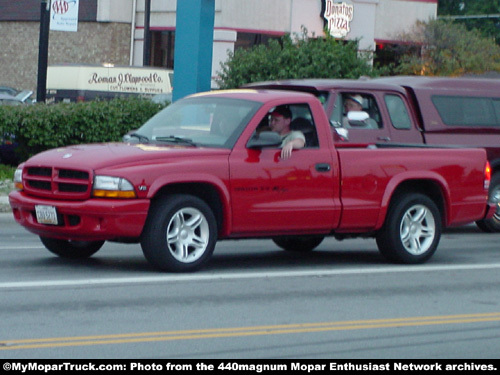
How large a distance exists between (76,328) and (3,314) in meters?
0.74

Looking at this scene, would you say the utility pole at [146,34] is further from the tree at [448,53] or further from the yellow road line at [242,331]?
the yellow road line at [242,331]

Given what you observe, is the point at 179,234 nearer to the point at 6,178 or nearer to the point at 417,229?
the point at 417,229

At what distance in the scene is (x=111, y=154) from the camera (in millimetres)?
9359

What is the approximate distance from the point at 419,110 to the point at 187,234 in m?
6.25

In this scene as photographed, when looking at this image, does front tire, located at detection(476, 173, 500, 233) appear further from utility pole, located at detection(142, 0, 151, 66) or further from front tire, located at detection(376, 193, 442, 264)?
utility pole, located at detection(142, 0, 151, 66)

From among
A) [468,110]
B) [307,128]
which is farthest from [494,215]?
[307,128]

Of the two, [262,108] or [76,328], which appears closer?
[76,328]

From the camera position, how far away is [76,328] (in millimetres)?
7156

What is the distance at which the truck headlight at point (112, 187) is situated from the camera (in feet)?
29.8

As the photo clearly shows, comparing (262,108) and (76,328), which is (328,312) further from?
(262,108)

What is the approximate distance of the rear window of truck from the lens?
1503 cm

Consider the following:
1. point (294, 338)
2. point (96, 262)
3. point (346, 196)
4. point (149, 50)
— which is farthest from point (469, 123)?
point (149, 50)

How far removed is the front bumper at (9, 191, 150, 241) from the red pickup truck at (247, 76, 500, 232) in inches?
141

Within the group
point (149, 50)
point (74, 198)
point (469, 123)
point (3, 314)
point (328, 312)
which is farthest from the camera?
point (149, 50)
